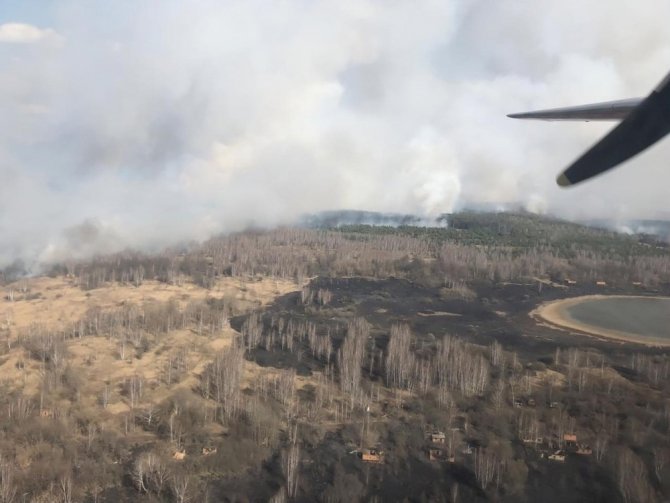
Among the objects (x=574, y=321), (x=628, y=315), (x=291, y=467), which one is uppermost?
(x=628, y=315)

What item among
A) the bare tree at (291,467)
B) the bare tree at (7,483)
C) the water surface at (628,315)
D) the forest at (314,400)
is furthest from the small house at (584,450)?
the water surface at (628,315)

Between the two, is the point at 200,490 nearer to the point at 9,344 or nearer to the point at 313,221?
the point at 9,344

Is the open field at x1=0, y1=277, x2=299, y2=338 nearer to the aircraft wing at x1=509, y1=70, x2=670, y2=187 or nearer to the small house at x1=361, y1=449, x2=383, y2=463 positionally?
the small house at x1=361, y1=449, x2=383, y2=463

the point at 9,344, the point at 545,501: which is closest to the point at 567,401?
the point at 545,501

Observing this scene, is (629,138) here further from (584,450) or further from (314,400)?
(314,400)

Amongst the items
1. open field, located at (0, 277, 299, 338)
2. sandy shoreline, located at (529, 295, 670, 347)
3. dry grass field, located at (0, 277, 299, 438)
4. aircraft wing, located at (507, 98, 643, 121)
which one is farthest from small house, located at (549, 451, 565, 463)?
open field, located at (0, 277, 299, 338)

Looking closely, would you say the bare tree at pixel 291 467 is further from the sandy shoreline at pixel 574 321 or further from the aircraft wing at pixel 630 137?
the sandy shoreline at pixel 574 321

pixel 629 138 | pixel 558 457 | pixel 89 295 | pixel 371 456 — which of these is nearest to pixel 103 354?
pixel 371 456
